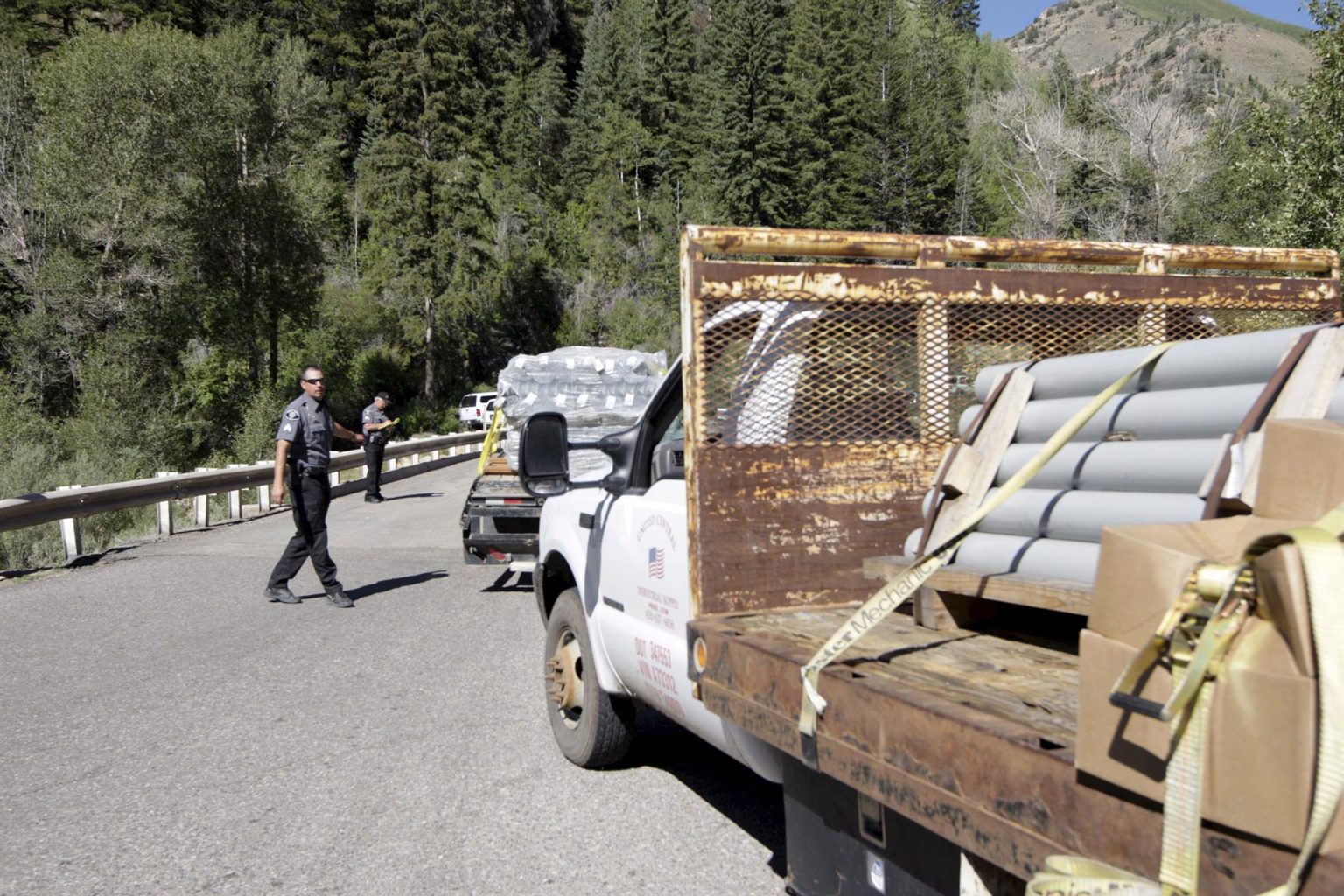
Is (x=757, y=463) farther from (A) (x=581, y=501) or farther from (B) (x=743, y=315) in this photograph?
(A) (x=581, y=501)

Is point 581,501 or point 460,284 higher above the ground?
point 460,284

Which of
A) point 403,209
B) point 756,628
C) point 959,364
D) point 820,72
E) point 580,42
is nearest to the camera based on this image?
point 756,628

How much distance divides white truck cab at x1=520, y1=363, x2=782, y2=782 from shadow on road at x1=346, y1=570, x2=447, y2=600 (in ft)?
17.3

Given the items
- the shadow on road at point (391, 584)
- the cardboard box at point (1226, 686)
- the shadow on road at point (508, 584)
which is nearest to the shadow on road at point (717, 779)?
the cardboard box at point (1226, 686)

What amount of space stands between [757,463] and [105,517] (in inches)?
627

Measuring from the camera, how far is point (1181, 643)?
5.90 ft

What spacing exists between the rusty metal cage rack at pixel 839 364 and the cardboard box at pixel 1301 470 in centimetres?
192

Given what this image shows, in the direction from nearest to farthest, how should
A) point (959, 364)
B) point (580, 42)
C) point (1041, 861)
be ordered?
1. point (1041, 861)
2. point (959, 364)
3. point (580, 42)

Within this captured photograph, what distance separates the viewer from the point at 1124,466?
118 inches

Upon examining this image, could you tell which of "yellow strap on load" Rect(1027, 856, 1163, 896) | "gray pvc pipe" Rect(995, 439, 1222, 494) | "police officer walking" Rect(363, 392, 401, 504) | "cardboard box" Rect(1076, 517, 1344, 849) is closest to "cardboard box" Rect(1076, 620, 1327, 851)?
"cardboard box" Rect(1076, 517, 1344, 849)

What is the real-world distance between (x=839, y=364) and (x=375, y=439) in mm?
17343

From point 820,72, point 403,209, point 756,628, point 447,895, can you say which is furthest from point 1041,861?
point 820,72

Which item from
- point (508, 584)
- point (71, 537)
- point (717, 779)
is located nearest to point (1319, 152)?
point (508, 584)

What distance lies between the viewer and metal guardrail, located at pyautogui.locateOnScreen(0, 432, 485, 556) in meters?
12.3
